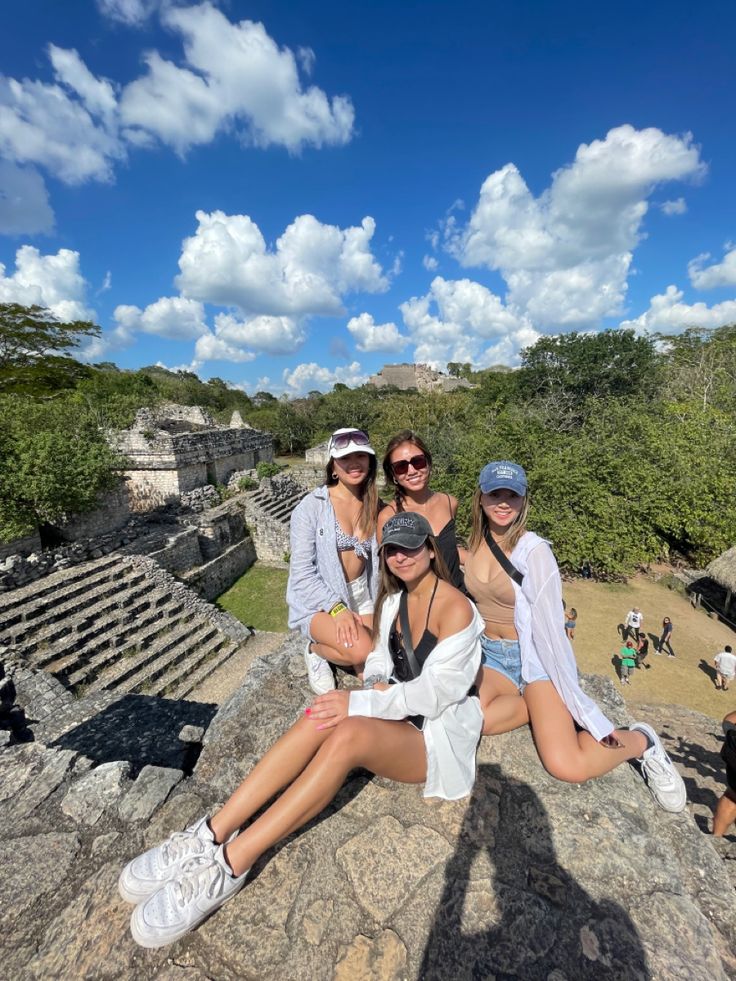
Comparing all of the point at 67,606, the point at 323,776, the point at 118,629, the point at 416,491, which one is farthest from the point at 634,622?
the point at 67,606

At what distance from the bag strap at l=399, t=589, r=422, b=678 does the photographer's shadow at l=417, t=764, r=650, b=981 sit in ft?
2.31

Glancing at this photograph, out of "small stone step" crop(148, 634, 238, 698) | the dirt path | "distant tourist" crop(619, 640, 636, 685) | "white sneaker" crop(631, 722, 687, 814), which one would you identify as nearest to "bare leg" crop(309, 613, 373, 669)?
"white sneaker" crop(631, 722, 687, 814)

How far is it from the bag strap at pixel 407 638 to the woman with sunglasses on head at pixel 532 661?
53 centimetres

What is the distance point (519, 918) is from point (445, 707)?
0.74m

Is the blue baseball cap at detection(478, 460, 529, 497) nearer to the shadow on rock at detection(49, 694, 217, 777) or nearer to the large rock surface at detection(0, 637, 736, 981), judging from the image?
the large rock surface at detection(0, 637, 736, 981)

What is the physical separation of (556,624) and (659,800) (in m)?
1.00

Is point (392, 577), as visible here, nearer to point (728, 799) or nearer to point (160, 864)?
point (160, 864)

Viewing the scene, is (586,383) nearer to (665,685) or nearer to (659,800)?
(665,685)

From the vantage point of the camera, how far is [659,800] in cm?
214

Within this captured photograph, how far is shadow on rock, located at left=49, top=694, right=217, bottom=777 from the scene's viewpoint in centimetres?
374

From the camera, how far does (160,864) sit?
160 cm

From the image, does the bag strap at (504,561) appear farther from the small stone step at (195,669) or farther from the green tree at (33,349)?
the green tree at (33,349)

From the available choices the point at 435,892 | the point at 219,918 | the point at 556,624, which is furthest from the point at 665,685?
→ the point at 219,918

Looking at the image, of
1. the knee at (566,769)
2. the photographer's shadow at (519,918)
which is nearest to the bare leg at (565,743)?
the knee at (566,769)
